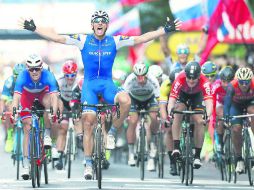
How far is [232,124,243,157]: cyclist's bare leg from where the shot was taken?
2198cm

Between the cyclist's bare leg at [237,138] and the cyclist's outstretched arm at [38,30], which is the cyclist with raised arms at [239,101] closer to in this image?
the cyclist's bare leg at [237,138]

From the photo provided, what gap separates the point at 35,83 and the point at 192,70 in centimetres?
240

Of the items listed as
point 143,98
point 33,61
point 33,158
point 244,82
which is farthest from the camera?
point 143,98

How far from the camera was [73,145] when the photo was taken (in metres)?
23.2

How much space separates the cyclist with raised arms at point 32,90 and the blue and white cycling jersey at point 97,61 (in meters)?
0.56

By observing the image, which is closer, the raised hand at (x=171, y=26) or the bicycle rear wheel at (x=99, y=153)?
the bicycle rear wheel at (x=99, y=153)

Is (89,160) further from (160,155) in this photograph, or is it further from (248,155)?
(160,155)

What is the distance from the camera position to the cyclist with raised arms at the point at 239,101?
835 inches

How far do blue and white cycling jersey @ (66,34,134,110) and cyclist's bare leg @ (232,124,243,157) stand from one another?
10.3 feet

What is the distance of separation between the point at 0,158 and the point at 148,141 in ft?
19.8

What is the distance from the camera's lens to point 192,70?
2038 cm

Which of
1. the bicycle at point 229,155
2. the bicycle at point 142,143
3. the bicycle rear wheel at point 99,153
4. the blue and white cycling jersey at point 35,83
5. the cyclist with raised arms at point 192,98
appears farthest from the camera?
the bicycle at point 142,143

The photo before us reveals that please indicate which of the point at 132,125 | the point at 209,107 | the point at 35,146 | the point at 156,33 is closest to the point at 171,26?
the point at 156,33

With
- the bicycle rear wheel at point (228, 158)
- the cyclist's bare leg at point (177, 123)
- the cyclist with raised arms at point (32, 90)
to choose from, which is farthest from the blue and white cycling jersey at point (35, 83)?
the bicycle rear wheel at point (228, 158)
